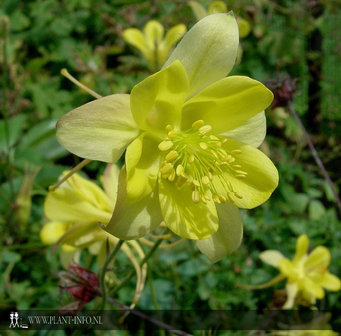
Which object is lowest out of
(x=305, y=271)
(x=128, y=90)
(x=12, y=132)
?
(x=305, y=271)

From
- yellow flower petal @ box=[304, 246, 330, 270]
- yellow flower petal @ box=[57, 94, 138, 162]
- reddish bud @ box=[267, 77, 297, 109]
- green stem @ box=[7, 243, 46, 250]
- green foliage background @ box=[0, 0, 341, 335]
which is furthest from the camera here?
yellow flower petal @ box=[304, 246, 330, 270]

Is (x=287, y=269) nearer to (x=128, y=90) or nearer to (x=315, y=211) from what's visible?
(x=315, y=211)

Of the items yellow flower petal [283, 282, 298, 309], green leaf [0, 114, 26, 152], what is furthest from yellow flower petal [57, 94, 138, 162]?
green leaf [0, 114, 26, 152]

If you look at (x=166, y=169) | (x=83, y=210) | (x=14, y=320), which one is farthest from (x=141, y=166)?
(x=14, y=320)

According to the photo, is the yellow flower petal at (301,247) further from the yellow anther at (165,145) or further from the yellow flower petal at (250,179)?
the yellow anther at (165,145)

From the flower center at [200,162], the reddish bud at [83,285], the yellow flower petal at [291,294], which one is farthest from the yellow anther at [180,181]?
the yellow flower petal at [291,294]

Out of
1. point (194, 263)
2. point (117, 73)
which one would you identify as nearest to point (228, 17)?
point (194, 263)

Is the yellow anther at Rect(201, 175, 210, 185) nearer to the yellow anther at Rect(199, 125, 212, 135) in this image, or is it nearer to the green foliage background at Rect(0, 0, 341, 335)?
the yellow anther at Rect(199, 125, 212, 135)

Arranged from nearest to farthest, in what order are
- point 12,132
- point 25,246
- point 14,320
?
point 14,320 → point 25,246 → point 12,132
